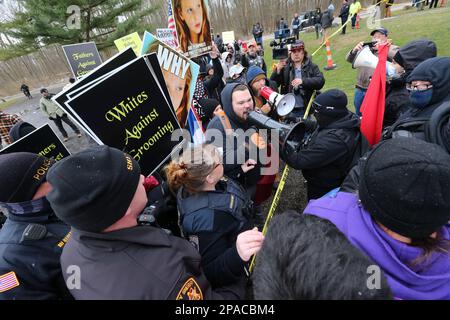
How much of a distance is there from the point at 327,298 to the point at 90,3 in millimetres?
19715

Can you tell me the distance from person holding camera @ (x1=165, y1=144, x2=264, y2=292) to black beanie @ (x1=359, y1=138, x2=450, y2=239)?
638 millimetres

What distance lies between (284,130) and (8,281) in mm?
2139

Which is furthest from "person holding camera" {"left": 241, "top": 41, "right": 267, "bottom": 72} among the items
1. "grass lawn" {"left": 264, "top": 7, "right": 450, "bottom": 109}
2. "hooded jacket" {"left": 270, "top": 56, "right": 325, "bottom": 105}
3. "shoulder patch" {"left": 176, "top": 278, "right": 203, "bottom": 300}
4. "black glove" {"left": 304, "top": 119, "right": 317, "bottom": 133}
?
"shoulder patch" {"left": 176, "top": 278, "right": 203, "bottom": 300}

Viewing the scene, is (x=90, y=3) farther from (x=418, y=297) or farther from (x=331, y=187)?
(x=418, y=297)

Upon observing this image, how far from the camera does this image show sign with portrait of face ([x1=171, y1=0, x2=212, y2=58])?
9.34 feet

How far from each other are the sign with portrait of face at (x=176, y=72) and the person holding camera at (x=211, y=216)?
776 millimetres

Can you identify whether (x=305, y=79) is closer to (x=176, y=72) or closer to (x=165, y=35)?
(x=176, y=72)

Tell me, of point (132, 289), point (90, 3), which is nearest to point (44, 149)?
point (132, 289)

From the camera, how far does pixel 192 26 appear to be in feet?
9.83

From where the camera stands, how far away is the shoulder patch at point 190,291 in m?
1.06

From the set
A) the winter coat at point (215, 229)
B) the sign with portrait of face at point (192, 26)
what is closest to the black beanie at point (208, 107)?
the sign with portrait of face at point (192, 26)

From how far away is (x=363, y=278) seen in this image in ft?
2.25

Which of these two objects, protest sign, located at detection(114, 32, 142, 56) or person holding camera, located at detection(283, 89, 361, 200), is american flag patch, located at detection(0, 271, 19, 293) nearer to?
person holding camera, located at detection(283, 89, 361, 200)

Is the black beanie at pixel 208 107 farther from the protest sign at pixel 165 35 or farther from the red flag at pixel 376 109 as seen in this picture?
the red flag at pixel 376 109
